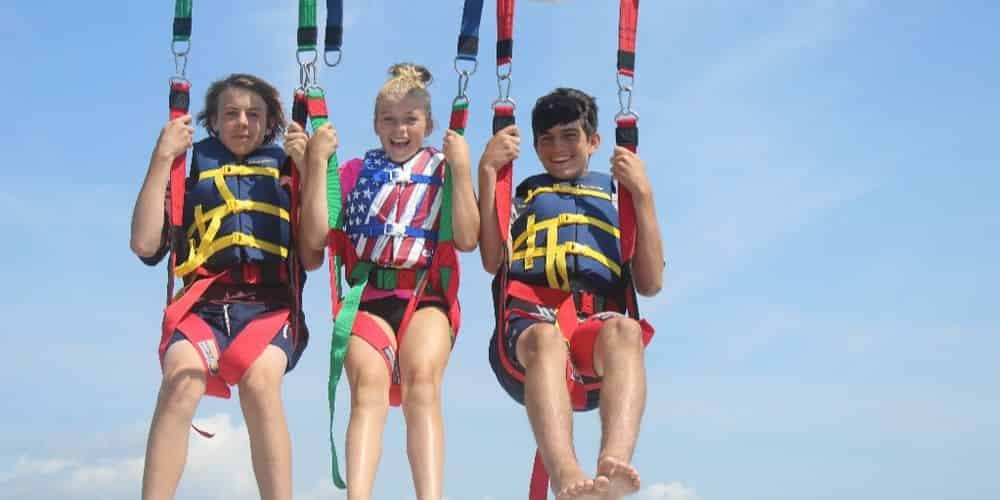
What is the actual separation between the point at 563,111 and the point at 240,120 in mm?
1843

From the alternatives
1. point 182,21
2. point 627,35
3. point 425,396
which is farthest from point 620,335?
point 182,21

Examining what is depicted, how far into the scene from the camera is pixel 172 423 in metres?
6.54

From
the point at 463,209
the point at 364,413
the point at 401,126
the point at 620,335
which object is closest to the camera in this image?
the point at 364,413

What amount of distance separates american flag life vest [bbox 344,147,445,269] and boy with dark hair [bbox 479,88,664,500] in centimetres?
31

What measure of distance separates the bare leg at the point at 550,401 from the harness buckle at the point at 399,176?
107cm

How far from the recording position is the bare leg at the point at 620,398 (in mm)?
5980

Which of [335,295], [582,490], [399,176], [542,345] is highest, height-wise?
[399,176]

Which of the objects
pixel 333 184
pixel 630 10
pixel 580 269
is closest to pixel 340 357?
pixel 333 184

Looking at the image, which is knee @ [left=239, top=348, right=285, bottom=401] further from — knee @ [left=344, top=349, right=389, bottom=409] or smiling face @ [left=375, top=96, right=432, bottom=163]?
smiling face @ [left=375, top=96, right=432, bottom=163]

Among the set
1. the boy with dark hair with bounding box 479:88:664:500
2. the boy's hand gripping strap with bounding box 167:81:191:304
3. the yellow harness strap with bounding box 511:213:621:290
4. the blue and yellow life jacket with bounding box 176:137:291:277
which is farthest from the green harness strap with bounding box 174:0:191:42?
the yellow harness strap with bounding box 511:213:621:290

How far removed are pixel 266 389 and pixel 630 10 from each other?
288 centimetres

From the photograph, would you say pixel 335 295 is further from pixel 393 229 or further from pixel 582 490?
pixel 582 490

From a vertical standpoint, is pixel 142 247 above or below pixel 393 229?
below

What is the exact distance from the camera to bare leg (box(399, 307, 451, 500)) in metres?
6.39
